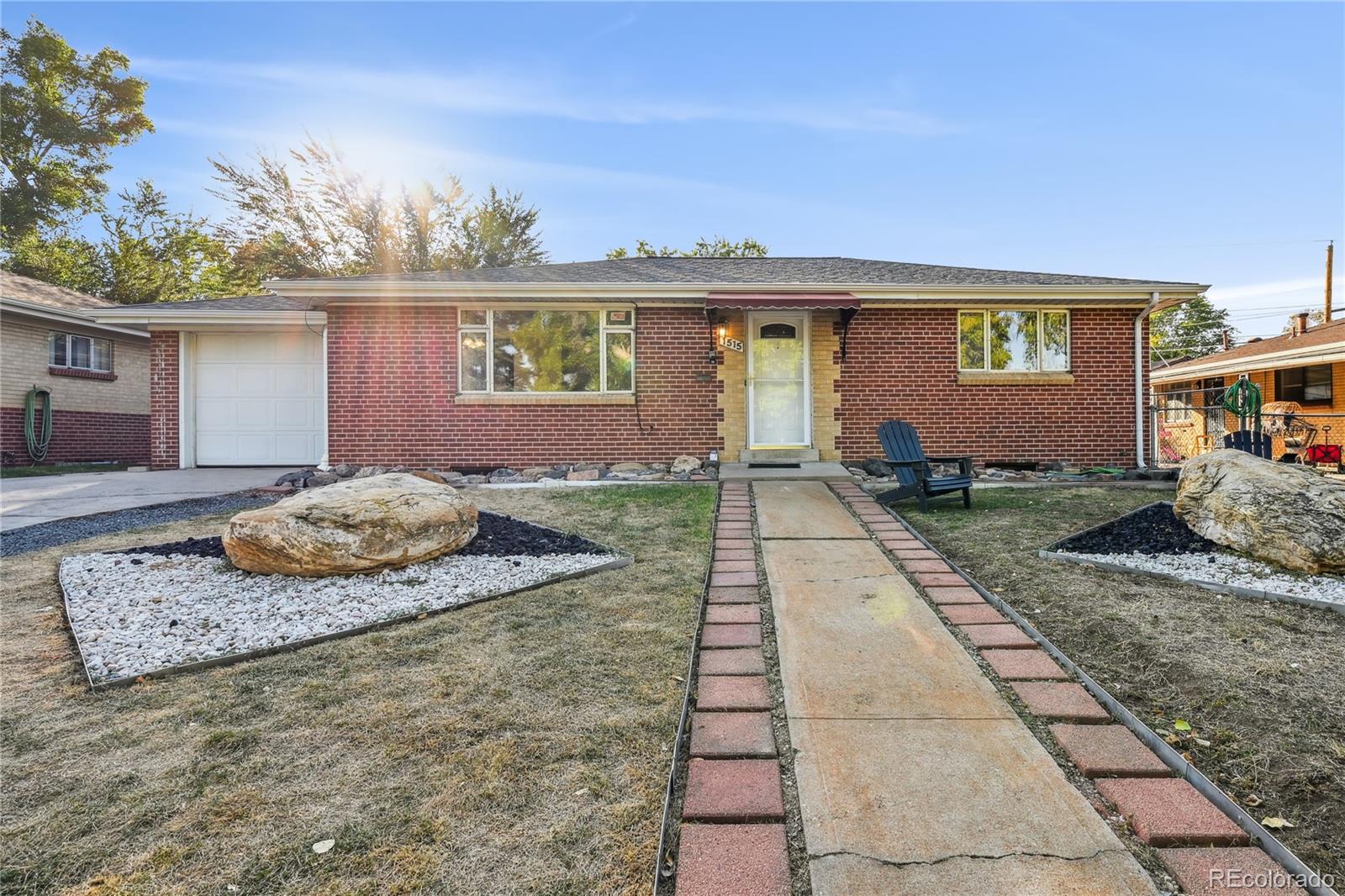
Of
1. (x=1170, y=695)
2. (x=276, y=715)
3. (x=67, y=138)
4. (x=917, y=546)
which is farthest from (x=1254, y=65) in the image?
(x=67, y=138)

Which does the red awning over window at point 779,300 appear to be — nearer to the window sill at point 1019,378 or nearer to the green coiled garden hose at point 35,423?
the window sill at point 1019,378

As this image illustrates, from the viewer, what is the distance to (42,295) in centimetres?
1327

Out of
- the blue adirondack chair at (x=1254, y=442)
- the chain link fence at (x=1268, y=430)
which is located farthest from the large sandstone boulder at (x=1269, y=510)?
the chain link fence at (x=1268, y=430)

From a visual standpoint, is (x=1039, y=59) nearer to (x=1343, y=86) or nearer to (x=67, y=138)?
(x=1343, y=86)

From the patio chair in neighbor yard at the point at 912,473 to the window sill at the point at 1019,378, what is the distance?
342 centimetres

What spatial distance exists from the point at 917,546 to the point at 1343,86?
1038 cm

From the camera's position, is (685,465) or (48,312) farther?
(48,312)

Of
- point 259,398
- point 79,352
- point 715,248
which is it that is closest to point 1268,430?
point 259,398

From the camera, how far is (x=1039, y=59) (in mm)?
10234

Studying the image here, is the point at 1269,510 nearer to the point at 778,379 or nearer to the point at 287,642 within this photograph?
the point at 287,642

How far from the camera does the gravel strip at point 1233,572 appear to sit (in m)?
3.41

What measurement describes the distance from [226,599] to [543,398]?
6.03 meters

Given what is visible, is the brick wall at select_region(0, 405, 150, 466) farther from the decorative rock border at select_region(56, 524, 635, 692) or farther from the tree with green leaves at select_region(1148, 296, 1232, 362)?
the tree with green leaves at select_region(1148, 296, 1232, 362)

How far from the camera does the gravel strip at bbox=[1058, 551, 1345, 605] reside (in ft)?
11.2
